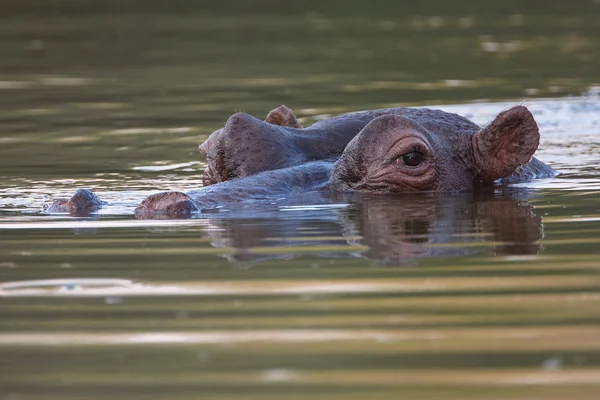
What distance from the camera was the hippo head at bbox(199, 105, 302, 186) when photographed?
9.06 meters

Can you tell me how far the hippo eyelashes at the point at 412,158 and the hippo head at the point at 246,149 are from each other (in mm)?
749

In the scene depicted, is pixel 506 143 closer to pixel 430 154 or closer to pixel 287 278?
pixel 430 154

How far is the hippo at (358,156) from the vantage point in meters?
8.67

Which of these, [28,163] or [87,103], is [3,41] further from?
[28,163]

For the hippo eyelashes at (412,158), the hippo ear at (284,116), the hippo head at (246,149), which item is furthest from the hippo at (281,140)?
the hippo ear at (284,116)

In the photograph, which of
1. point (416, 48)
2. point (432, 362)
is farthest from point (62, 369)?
point (416, 48)

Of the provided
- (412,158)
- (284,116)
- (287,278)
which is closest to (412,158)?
(412,158)

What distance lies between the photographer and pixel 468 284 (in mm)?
6129

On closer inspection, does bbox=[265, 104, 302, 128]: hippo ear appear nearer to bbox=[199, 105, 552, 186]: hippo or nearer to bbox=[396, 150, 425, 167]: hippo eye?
bbox=[199, 105, 552, 186]: hippo

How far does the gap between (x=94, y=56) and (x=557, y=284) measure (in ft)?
61.6

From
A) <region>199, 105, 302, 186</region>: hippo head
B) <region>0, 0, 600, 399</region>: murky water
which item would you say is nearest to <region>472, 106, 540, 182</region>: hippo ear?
<region>0, 0, 600, 399</region>: murky water

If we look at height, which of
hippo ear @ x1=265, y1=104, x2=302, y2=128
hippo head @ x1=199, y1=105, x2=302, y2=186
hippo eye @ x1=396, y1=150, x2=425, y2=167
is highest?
hippo ear @ x1=265, y1=104, x2=302, y2=128

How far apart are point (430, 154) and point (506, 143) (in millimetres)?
597

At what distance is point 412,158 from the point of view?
8992mm
